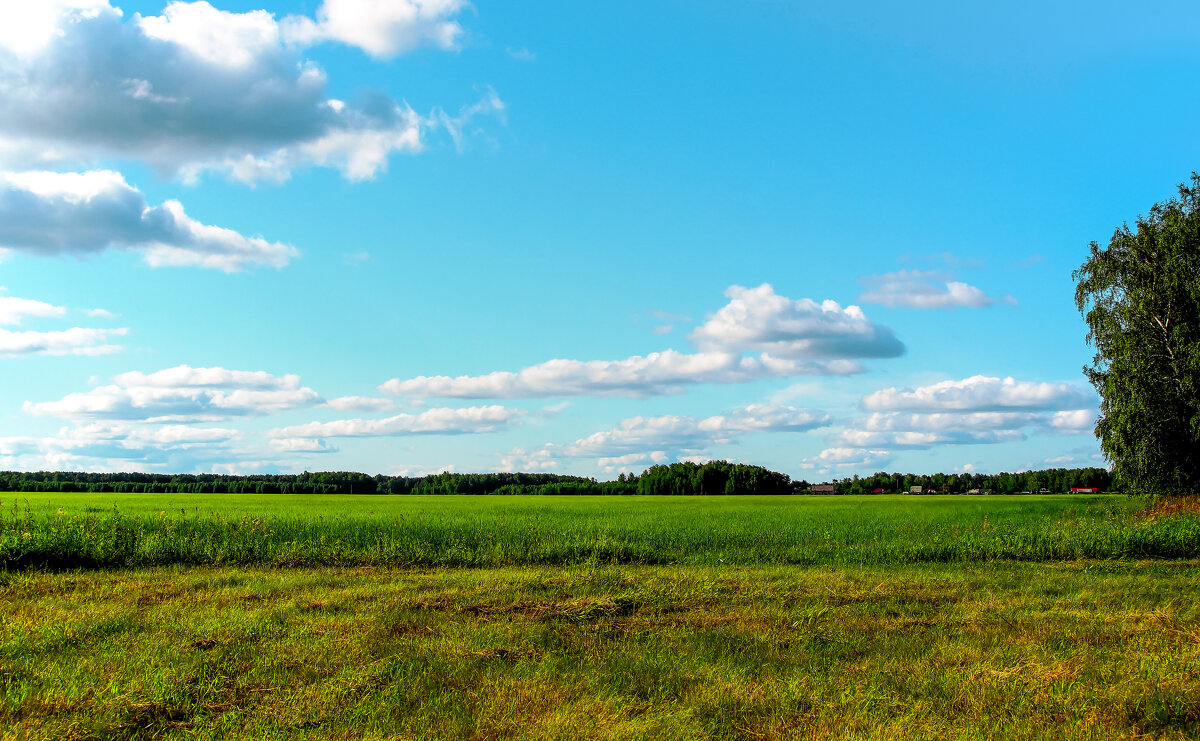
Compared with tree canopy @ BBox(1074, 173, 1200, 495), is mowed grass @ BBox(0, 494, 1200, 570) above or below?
below

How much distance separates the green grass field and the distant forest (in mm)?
94485

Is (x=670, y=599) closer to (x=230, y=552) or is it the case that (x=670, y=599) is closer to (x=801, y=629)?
(x=801, y=629)

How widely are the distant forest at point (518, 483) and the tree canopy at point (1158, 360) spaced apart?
7357 centimetres

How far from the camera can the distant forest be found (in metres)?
111

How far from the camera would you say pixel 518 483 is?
123625 mm

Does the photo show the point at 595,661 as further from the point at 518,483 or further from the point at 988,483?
the point at 988,483

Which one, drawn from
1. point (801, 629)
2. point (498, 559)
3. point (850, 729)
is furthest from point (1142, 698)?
point (498, 559)

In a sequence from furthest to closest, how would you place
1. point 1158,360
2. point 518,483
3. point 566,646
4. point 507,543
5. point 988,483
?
point 988,483 < point 518,483 < point 1158,360 < point 507,543 < point 566,646

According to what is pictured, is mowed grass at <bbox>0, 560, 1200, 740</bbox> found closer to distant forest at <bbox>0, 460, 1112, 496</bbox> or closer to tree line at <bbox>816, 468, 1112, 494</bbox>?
distant forest at <bbox>0, 460, 1112, 496</bbox>

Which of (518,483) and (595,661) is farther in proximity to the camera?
(518,483)

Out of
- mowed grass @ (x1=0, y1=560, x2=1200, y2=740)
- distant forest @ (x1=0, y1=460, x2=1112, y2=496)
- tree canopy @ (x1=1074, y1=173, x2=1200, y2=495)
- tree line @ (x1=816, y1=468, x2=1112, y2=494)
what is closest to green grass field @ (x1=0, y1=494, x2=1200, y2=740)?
mowed grass @ (x1=0, y1=560, x2=1200, y2=740)

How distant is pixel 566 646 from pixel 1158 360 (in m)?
46.3

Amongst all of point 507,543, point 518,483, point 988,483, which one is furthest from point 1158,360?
point 988,483

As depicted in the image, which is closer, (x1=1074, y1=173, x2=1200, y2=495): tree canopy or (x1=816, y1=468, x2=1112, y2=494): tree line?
A: (x1=1074, y1=173, x2=1200, y2=495): tree canopy
